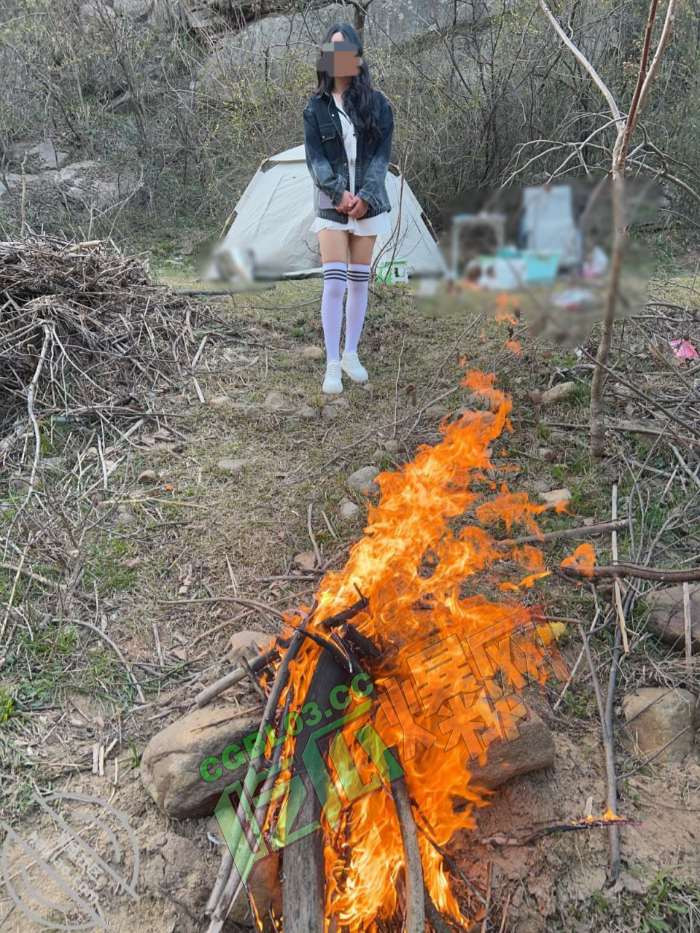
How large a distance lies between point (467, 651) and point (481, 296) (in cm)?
134

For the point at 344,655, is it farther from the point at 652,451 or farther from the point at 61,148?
the point at 61,148

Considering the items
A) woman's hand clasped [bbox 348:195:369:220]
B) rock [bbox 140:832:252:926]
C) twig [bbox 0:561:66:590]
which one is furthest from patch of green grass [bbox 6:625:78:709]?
woman's hand clasped [bbox 348:195:369:220]

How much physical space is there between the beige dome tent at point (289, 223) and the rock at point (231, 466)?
10.8 ft

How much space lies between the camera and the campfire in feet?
4.80

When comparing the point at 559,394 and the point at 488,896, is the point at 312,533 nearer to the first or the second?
the point at 488,896

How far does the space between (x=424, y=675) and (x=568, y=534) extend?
2.98 feet

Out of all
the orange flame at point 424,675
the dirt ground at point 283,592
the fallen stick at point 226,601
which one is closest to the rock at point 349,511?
the dirt ground at point 283,592

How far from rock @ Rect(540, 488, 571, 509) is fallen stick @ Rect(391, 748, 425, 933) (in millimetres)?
1445

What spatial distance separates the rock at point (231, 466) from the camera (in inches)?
120

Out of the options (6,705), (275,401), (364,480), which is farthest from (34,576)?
(275,401)

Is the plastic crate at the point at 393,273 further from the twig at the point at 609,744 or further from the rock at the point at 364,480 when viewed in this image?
the twig at the point at 609,744

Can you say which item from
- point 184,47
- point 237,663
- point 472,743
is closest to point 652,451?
point 472,743

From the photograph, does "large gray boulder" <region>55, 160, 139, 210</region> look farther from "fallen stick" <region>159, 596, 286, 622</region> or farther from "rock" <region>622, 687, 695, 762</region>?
"rock" <region>622, 687, 695, 762</region>

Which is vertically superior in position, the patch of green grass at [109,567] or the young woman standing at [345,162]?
the young woman standing at [345,162]
